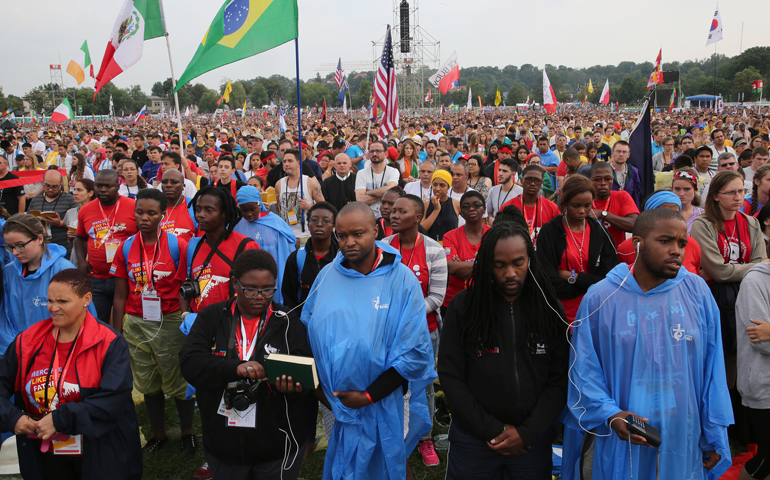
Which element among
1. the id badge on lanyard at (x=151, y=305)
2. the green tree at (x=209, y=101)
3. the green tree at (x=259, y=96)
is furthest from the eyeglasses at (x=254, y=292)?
the green tree at (x=259, y=96)

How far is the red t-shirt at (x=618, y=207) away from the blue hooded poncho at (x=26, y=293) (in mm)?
4746

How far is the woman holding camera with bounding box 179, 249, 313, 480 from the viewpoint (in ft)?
9.30

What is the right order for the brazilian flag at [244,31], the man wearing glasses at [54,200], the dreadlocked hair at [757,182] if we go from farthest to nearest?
the man wearing glasses at [54,200] → the brazilian flag at [244,31] → the dreadlocked hair at [757,182]

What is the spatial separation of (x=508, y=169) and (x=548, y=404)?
4.13 meters

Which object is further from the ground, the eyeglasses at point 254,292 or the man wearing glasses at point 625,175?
the man wearing glasses at point 625,175

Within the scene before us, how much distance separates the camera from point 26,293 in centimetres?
394

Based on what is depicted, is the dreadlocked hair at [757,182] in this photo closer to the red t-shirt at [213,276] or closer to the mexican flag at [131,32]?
the red t-shirt at [213,276]

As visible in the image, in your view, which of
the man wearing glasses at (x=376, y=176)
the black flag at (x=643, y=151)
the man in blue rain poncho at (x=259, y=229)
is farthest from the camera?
the man wearing glasses at (x=376, y=176)

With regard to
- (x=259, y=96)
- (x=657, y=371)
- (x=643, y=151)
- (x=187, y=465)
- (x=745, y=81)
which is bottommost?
(x=187, y=465)

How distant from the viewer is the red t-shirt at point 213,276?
3.94 meters

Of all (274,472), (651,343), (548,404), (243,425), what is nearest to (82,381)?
(243,425)

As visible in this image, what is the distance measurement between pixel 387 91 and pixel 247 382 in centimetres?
789

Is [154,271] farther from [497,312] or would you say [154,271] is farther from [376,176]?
[376,176]

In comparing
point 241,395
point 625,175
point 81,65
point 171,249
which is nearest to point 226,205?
point 171,249
